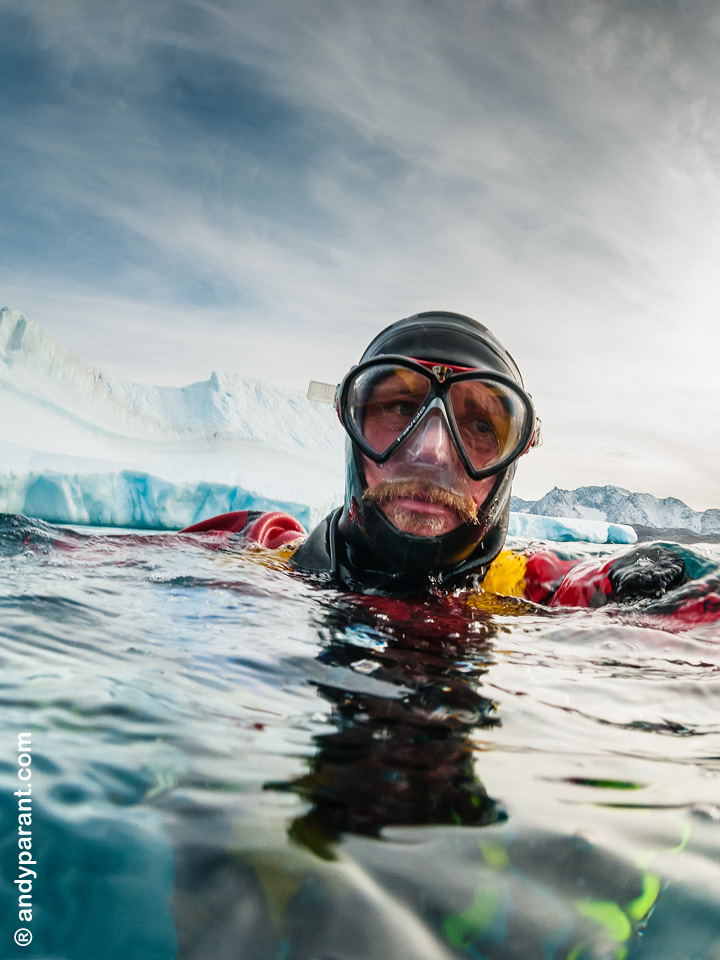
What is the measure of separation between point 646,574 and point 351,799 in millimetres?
1440

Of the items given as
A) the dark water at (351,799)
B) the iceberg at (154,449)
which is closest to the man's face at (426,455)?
the dark water at (351,799)

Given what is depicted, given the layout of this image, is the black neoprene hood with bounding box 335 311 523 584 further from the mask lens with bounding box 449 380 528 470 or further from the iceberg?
the iceberg

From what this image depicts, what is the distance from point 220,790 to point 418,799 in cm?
19

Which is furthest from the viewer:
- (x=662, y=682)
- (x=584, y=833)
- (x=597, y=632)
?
(x=597, y=632)

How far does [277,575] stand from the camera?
2.14 m

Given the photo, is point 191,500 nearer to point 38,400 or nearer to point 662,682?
point 38,400

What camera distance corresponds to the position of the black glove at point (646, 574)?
5.53 ft

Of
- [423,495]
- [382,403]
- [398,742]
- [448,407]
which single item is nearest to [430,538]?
[423,495]

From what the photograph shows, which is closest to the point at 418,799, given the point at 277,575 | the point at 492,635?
the point at 492,635

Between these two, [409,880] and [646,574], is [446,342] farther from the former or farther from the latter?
[409,880]

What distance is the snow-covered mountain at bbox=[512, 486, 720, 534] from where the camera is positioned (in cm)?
4209

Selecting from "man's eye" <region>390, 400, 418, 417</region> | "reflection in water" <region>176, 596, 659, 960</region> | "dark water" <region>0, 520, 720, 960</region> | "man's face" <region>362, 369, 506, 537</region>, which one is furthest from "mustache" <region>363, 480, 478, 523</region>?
"reflection in water" <region>176, 596, 659, 960</region>

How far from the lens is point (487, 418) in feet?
7.19

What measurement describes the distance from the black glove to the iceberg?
8.50 metres
